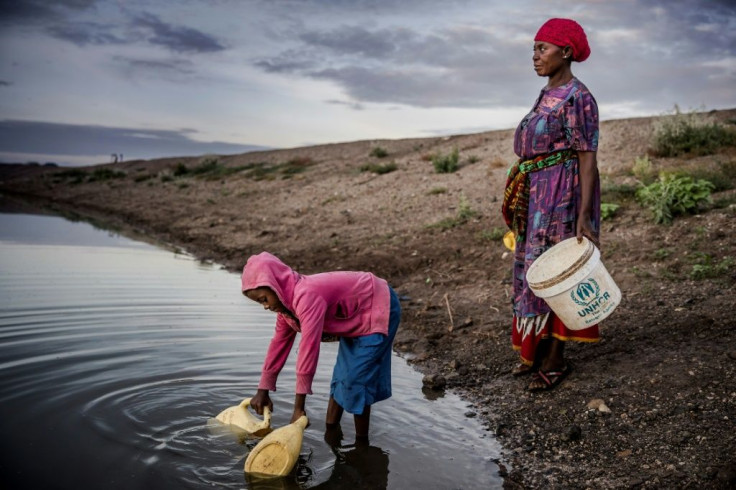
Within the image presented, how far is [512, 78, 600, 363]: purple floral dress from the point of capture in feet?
14.4

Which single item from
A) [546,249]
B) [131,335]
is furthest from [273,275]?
[131,335]

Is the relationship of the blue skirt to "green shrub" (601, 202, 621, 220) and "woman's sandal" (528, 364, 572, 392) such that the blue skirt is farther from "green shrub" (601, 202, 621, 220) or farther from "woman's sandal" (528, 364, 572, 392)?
"green shrub" (601, 202, 621, 220)

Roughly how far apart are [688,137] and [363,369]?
29.8 feet

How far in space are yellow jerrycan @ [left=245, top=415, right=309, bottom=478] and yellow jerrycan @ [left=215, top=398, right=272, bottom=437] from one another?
424mm

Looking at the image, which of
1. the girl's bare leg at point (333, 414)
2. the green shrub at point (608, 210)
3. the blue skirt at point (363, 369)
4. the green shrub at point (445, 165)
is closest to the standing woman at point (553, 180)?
the blue skirt at point (363, 369)

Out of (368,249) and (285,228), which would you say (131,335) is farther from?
(285,228)

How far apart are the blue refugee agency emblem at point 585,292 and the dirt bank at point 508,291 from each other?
668 mm

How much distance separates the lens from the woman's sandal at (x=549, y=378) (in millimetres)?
4688

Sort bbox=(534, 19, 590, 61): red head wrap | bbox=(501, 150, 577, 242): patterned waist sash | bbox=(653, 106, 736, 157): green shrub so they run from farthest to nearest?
bbox=(653, 106, 736, 157): green shrub < bbox=(501, 150, 577, 242): patterned waist sash < bbox=(534, 19, 590, 61): red head wrap

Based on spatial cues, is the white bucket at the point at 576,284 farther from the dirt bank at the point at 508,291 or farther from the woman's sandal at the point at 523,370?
the woman's sandal at the point at 523,370

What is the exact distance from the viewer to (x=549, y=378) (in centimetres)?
470

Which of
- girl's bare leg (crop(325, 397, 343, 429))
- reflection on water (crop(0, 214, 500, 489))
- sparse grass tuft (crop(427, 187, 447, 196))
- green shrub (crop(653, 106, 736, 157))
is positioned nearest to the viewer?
reflection on water (crop(0, 214, 500, 489))

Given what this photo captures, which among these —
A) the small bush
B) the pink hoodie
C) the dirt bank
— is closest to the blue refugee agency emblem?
the dirt bank

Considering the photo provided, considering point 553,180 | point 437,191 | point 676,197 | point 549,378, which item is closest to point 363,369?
point 549,378
